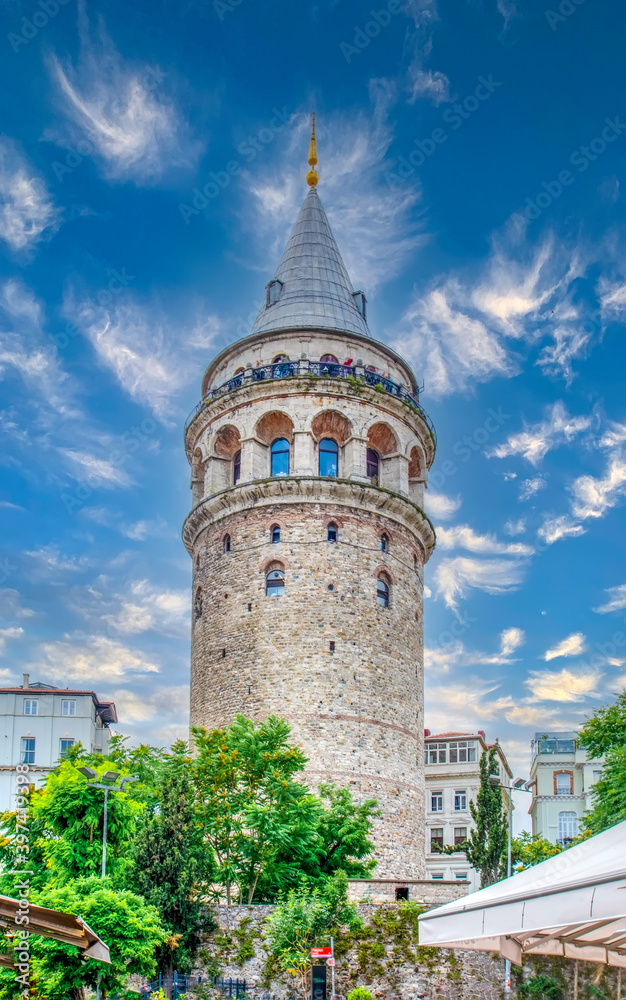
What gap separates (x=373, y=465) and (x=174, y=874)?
747 inches

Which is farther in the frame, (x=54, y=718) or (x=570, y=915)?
(x=54, y=718)

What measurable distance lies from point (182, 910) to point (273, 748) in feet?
20.7

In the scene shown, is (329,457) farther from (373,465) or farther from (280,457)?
(373,465)

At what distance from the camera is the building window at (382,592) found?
1415 inches

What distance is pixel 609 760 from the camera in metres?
29.9

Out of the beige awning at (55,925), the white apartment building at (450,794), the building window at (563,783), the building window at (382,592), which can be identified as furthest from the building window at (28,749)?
the beige awning at (55,925)

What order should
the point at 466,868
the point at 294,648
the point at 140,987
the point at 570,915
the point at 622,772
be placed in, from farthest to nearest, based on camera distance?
1. the point at 466,868
2. the point at 294,648
3. the point at 622,772
4. the point at 140,987
5. the point at 570,915

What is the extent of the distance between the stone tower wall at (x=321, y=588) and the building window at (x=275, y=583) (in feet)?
0.61

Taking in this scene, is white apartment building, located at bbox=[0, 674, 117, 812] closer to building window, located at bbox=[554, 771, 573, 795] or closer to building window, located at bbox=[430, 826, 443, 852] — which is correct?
building window, located at bbox=[430, 826, 443, 852]

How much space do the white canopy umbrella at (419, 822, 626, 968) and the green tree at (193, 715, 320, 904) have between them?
15.8 metres

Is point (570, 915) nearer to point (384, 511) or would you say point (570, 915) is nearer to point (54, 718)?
point (384, 511)

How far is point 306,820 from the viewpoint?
27469 mm

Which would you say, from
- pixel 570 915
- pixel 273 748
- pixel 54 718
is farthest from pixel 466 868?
pixel 570 915

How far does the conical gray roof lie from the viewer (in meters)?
39.8
